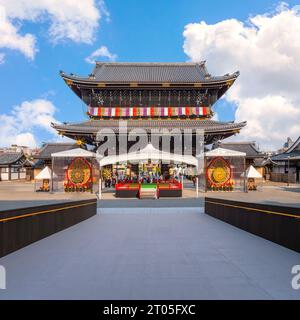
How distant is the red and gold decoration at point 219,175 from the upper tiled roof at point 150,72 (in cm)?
1161

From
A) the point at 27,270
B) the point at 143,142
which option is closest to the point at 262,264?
the point at 27,270

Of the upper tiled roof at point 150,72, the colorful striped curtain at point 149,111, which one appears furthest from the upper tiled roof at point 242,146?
the upper tiled roof at point 150,72

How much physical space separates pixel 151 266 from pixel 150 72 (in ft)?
102

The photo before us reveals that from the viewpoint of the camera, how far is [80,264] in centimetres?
578

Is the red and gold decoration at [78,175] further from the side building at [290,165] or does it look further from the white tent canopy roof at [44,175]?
the side building at [290,165]

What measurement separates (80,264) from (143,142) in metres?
22.4

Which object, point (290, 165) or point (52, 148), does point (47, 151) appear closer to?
point (52, 148)

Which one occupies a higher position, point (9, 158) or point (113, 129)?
point (113, 129)

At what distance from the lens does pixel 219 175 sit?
77.8 ft

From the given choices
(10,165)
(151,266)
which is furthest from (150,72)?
(10,165)

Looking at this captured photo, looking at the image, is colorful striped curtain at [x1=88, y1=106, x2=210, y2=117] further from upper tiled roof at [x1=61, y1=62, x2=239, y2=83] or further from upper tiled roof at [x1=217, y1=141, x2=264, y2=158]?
upper tiled roof at [x1=217, y1=141, x2=264, y2=158]

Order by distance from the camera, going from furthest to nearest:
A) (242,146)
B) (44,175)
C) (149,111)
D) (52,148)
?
1. (52,148)
2. (242,146)
3. (149,111)
4. (44,175)

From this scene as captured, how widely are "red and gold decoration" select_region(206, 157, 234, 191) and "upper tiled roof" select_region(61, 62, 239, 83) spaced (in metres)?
11.6
